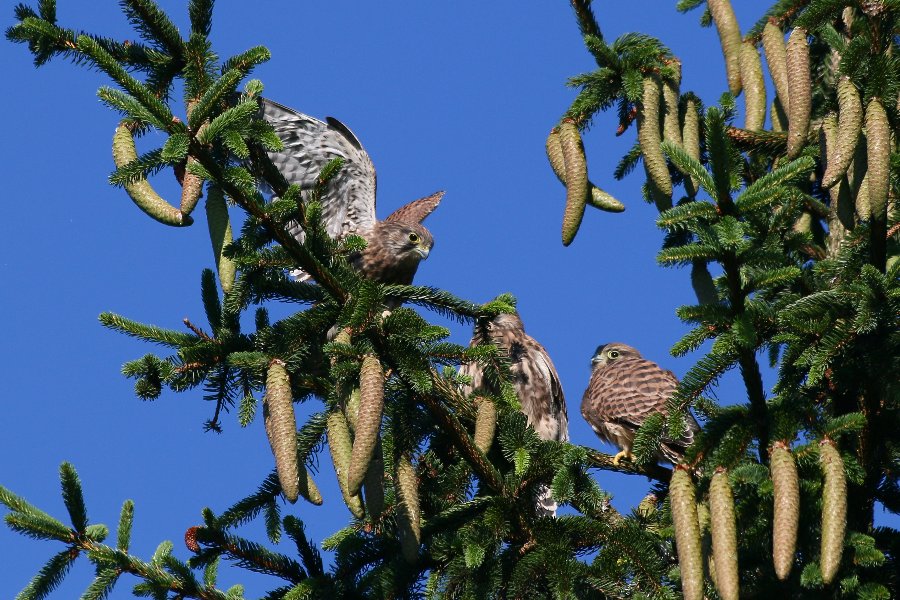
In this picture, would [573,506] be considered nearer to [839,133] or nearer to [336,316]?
[336,316]

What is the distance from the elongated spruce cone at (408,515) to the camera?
127 inches

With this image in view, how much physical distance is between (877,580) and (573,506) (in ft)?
3.57

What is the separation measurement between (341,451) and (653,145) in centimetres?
138

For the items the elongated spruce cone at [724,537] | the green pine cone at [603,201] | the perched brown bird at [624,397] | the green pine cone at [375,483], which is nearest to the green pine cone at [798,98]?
the green pine cone at [603,201]

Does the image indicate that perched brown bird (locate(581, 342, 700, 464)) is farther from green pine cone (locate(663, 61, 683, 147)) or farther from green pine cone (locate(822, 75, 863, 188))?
green pine cone (locate(822, 75, 863, 188))

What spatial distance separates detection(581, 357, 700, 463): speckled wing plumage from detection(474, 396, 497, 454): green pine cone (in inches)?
107

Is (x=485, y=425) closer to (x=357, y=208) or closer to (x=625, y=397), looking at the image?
(x=625, y=397)

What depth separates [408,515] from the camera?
3258 mm

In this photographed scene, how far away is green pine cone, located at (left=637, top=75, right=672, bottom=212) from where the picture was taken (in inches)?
136

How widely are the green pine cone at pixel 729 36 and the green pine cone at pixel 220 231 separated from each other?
2.10m

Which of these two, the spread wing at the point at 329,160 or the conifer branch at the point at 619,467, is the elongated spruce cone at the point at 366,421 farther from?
the spread wing at the point at 329,160

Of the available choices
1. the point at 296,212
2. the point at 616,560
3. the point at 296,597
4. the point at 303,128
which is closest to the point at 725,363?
the point at 616,560

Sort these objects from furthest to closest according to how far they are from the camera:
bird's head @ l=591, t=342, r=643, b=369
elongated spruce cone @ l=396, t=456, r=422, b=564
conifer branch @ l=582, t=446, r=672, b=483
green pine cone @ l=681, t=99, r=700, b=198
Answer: bird's head @ l=591, t=342, r=643, b=369
conifer branch @ l=582, t=446, r=672, b=483
green pine cone @ l=681, t=99, r=700, b=198
elongated spruce cone @ l=396, t=456, r=422, b=564

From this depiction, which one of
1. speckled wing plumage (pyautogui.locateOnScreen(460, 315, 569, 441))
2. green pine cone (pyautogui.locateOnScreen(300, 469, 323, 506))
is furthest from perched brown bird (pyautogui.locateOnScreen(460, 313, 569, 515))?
green pine cone (pyautogui.locateOnScreen(300, 469, 323, 506))
